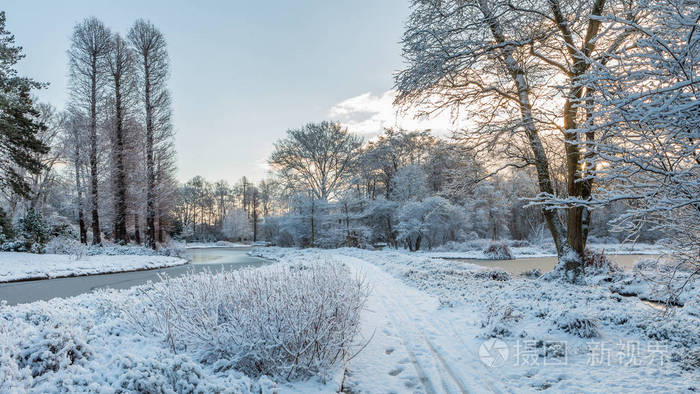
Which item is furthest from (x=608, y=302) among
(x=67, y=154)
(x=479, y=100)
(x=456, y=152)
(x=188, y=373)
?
(x=67, y=154)

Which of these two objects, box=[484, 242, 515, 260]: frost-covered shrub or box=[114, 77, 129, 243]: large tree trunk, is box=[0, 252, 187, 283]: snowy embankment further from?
box=[484, 242, 515, 260]: frost-covered shrub

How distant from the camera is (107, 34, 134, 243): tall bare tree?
2080 cm

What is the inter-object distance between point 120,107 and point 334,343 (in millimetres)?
23915

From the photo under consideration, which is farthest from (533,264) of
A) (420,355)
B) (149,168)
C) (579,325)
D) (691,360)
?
(149,168)

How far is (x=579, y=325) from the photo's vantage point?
4289 millimetres

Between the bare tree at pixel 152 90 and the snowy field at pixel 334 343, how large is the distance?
61.3 feet

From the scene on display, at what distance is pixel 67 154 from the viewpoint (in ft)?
71.3

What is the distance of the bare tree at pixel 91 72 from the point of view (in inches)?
784

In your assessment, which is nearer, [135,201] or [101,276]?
[101,276]

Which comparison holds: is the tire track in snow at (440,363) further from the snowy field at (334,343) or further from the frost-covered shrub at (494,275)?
the frost-covered shrub at (494,275)

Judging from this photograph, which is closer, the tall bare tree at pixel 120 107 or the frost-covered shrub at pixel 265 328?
the frost-covered shrub at pixel 265 328

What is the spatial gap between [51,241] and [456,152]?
19509mm

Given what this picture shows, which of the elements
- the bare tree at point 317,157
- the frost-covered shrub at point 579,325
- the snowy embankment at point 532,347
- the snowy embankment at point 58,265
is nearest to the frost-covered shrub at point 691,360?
the snowy embankment at point 532,347

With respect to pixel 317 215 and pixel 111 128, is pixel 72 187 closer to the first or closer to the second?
pixel 111 128
